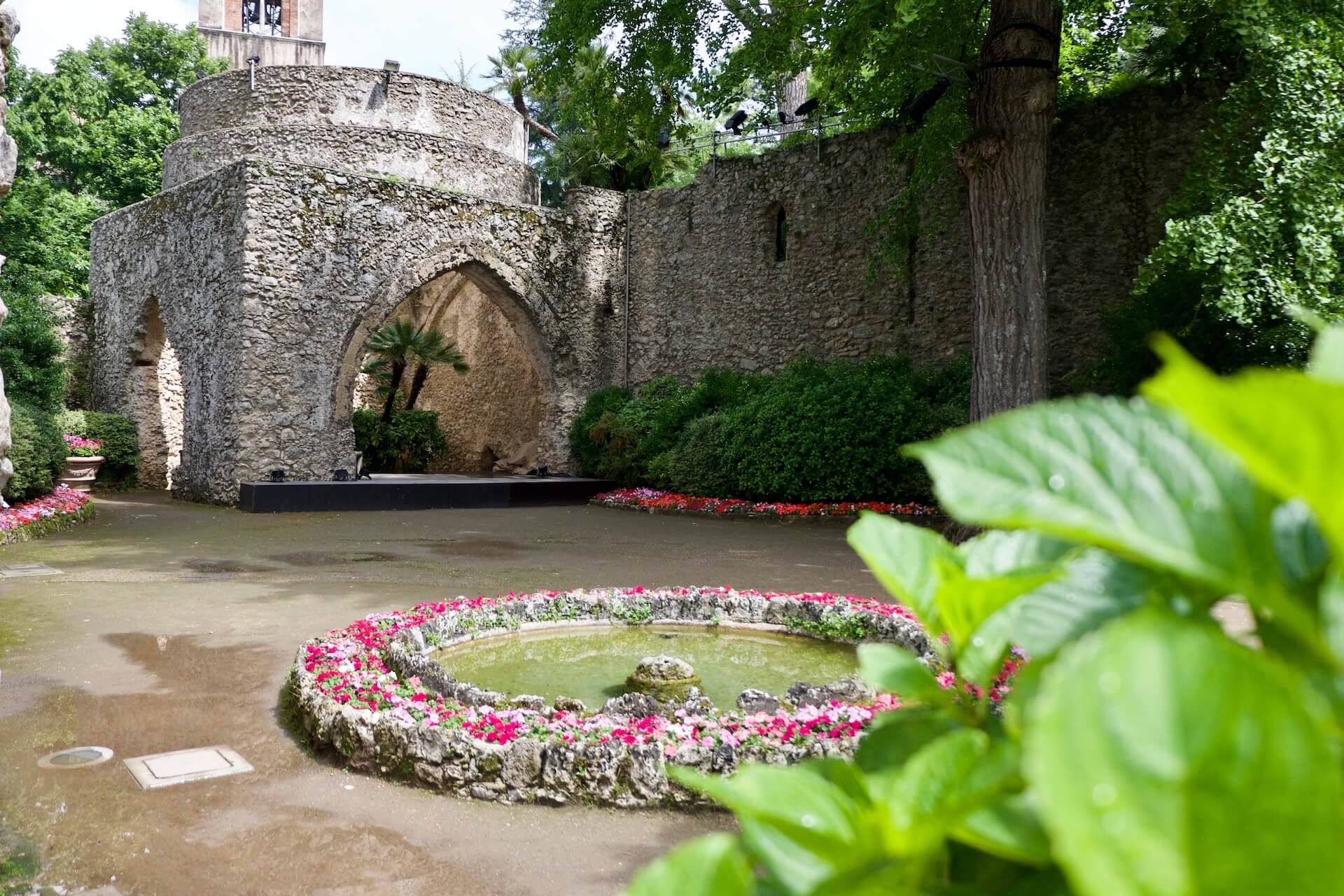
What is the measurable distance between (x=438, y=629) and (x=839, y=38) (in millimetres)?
5550

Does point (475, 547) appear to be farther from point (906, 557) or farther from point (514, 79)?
point (514, 79)

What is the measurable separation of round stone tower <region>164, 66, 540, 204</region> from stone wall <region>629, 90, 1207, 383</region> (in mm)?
3630

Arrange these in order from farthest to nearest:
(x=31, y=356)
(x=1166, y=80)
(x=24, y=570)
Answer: (x=31, y=356) → (x=1166, y=80) → (x=24, y=570)

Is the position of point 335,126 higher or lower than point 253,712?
higher

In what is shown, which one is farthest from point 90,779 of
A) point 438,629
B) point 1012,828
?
point 1012,828

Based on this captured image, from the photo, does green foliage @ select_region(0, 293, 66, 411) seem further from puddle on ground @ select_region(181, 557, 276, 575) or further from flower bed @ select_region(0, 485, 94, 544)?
puddle on ground @ select_region(181, 557, 276, 575)

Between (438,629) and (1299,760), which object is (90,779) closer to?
(438,629)

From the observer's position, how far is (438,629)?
4652 mm

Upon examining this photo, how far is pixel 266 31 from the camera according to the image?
37375 mm

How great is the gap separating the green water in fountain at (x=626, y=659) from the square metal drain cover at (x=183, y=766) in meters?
1.17

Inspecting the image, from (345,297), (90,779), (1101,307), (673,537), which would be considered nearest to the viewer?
(90,779)

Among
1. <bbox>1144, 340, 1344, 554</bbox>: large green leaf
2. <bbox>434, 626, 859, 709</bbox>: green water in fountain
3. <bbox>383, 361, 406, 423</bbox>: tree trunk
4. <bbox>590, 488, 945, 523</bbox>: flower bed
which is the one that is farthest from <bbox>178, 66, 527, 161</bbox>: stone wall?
<bbox>1144, 340, 1344, 554</bbox>: large green leaf

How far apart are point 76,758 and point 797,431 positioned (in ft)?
29.0

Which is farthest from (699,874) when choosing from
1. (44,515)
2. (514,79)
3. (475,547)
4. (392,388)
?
(514,79)
